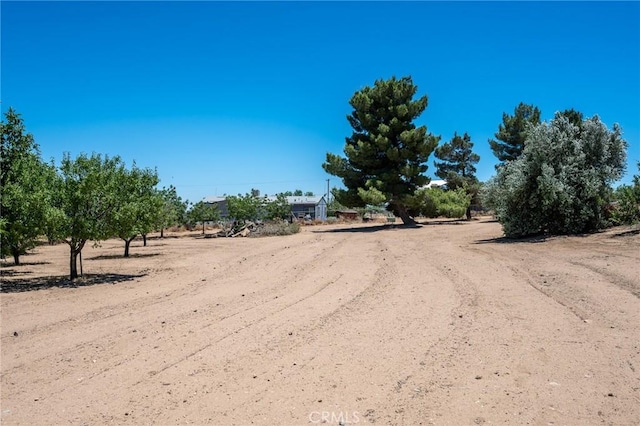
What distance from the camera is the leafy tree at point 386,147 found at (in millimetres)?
34312

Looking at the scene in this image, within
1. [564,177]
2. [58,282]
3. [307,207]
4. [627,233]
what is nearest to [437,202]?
[564,177]

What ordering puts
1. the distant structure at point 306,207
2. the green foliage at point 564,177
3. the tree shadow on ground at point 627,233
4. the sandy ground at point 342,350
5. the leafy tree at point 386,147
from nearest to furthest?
the sandy ground at point 342,350 < the tree shadow on ground at point 627,233 < the green foliage at point 564,177 < the leafy tree at point 386,147 < the distant structure at point 306,207

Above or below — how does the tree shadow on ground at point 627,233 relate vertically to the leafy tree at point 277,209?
below

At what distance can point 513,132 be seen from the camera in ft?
146

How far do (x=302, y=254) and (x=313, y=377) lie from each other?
12069mm

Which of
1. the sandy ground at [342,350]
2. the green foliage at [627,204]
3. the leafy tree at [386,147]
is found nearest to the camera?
the sandy ground at [342,350]

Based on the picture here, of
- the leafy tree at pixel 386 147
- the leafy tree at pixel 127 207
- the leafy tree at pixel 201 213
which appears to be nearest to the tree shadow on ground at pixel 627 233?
the leafy tree at pixel 127 207

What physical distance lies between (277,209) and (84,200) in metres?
33.4

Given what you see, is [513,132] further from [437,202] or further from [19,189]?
[19,189]

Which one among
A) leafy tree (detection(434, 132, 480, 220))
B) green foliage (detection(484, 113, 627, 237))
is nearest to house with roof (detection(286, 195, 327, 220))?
leafy tree (detection(434, 132, 480, 220))

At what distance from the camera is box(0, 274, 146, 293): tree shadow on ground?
1241 cm

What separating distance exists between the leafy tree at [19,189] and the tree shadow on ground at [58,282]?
1.01 metres

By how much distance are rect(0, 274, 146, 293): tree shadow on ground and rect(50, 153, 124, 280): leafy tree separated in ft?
3.51

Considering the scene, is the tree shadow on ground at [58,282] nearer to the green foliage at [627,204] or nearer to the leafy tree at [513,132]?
the green foliage at [627,204]
